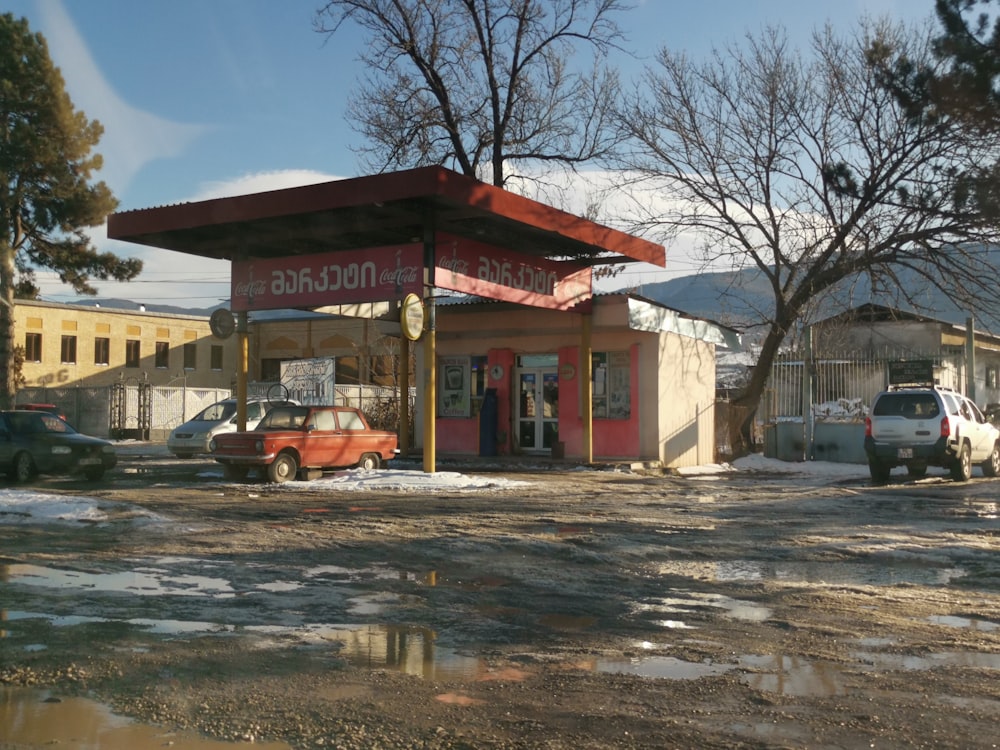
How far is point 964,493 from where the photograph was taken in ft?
59.2

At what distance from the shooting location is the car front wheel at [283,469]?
61.6 feet

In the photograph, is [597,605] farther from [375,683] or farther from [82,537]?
[82,537]

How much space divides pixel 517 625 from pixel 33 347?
1979 inches

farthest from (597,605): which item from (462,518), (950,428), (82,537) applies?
(950,428)

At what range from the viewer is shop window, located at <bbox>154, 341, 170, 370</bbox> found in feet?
187

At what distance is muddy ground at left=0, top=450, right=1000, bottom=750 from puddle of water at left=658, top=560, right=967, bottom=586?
0.05m

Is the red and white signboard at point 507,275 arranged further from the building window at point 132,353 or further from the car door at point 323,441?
the building window at point 132,353

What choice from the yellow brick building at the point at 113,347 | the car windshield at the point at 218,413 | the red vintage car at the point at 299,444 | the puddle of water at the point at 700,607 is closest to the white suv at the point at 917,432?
the red vintage car at the point at 299,444

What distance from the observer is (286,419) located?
64.3 ft

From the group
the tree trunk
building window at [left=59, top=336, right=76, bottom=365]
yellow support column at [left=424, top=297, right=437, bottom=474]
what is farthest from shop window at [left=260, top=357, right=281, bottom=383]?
yellow support column at [left=424, top=297, right=437, bottom=474]

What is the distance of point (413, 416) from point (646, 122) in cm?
1093

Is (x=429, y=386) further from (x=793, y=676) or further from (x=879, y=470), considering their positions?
(x=793, y=676)

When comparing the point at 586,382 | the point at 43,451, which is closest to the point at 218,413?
the point at 43,451

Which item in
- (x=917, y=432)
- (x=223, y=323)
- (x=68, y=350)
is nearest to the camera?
(x=917, y=432)
